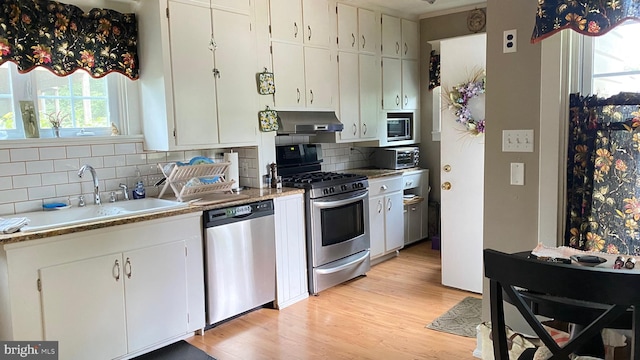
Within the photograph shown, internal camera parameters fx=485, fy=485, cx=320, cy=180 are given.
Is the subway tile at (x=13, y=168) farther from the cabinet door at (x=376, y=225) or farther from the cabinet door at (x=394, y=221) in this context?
the cabinet door at (x=394, y=221)

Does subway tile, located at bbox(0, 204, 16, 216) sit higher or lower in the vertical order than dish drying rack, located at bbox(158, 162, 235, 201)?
lower

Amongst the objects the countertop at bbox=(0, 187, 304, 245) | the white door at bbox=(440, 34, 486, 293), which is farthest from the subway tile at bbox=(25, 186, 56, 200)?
the white door at bbox=(440, 34, 486, 293)

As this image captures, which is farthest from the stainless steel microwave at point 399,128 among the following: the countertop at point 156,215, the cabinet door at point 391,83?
the countertop at point 156,215

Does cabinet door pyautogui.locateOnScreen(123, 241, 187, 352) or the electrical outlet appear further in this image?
cabinet door pyautogui.locateOnScreen(123, 241, 187, 352)

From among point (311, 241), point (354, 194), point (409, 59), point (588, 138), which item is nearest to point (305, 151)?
point (354, 194)

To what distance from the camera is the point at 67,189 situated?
A: 10.8ft

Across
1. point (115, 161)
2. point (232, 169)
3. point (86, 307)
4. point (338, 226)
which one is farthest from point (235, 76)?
point (86, 307)

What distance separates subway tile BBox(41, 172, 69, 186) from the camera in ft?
10.4

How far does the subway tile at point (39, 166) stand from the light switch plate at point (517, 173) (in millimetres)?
2873

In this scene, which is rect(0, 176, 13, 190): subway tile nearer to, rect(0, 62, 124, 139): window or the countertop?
rect(0, 62, 124, 139): window

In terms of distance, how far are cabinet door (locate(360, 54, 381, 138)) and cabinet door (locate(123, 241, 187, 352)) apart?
101 inches

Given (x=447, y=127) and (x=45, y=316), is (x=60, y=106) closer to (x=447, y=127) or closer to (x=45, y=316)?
(x=45, y=316)

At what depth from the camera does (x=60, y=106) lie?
3318 mm


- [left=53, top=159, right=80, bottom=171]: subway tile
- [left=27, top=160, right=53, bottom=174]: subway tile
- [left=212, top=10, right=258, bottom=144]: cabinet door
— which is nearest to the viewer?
[left=27, top=160, right=53, bottom=174]: subway tile
